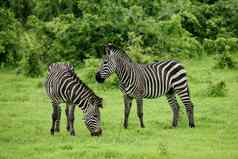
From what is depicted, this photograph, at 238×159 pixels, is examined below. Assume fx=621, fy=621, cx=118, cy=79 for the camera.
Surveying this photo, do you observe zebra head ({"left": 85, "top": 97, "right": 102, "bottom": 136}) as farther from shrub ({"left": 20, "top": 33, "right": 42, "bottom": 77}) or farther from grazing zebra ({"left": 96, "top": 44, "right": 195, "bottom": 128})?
shrub ({"left": 20, "top": 33, "right": 42, "bottom": 77})

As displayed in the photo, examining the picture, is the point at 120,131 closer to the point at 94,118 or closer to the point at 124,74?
the point at 94,118

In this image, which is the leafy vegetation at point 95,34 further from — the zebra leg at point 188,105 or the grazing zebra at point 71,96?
the grazing zebra at point 71,96

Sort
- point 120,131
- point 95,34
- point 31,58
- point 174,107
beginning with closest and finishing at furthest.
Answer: point 120,131, point 174,107, point 31,58, point 95,34

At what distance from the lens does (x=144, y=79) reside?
16922 millimetres

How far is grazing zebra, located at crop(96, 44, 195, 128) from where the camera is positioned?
16.5 m

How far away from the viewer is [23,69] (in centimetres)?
2675

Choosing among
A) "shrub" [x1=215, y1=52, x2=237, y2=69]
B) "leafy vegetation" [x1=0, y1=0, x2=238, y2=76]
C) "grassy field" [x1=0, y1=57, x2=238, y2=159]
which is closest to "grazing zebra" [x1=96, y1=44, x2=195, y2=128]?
"grassy field" [x1=0, y1=57, x2=238, y2=159]

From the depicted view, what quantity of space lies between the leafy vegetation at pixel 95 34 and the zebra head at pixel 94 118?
983 centimetres

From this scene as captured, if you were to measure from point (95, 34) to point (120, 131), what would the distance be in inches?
488

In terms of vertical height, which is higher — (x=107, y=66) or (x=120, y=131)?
(x=107, y=66)

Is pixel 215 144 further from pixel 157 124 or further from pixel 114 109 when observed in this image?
pixel 114 109

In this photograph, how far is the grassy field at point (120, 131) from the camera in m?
12.6

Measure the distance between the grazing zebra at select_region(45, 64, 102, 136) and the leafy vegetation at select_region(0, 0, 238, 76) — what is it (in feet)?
29.6

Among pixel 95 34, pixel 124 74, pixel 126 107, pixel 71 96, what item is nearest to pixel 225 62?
pixel 95 34
